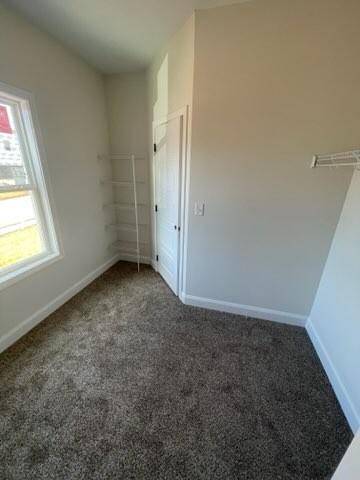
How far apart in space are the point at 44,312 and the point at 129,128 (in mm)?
2507

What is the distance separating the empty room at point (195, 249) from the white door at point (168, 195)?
3 cm

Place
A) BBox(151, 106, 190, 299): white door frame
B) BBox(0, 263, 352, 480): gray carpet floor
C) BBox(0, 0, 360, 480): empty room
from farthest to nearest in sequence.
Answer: BBox(151, 106, 190, 299): white door frame → BBox(0, 0, 360, 480): empty room → BBox(0, 263, 352, 480): gray carpet floor

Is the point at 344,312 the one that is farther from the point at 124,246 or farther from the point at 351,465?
the point at 124,246

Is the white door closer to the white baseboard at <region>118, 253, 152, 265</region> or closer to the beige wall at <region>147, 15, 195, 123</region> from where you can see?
the beige wall at <region>147, 15, 195, 123</region>

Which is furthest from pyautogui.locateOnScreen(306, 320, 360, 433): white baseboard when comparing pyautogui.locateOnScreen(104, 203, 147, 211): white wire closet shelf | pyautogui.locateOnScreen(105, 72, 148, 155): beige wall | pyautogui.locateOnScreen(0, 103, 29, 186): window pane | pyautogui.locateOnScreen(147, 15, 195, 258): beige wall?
pyautogui.locateOnScreen(0, 103, 29, 186): window pane

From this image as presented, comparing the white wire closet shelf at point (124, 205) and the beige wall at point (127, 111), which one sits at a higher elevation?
the beige wall at point (127, 111)

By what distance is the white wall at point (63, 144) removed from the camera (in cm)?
176

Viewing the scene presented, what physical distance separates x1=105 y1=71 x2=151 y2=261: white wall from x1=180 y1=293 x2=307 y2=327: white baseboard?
4.44ft

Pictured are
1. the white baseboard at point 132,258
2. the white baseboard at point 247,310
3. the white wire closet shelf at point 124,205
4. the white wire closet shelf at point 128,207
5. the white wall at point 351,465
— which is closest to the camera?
the white wall at point 351,465

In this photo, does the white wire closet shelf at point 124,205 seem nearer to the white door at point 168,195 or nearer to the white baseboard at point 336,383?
the white door at point 168,195

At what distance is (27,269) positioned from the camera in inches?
78.3

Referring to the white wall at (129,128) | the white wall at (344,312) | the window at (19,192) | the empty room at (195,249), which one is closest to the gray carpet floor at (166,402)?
the empty room at (195,249)

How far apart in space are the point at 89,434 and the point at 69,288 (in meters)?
1.60

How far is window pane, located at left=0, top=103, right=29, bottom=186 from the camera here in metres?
1.77
